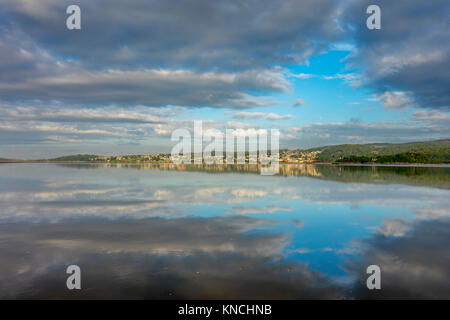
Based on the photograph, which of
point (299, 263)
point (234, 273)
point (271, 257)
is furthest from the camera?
point (271, 257)

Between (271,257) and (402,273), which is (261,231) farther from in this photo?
(402,273)

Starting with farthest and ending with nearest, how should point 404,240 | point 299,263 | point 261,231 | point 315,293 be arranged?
point 261,231 → point 404,240 → point 299,263 → point 315,293

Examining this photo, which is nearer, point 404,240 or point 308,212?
point 404,240

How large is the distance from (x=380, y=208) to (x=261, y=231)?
13253mm

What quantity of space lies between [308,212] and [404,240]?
8194mm

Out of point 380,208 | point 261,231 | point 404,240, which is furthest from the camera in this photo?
point 380,208

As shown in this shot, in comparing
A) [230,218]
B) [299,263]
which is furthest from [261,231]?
[299,263]

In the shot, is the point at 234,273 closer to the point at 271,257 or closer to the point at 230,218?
the point at 271,257

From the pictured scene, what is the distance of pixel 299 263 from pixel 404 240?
7303 millimetres

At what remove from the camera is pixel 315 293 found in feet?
30.8
